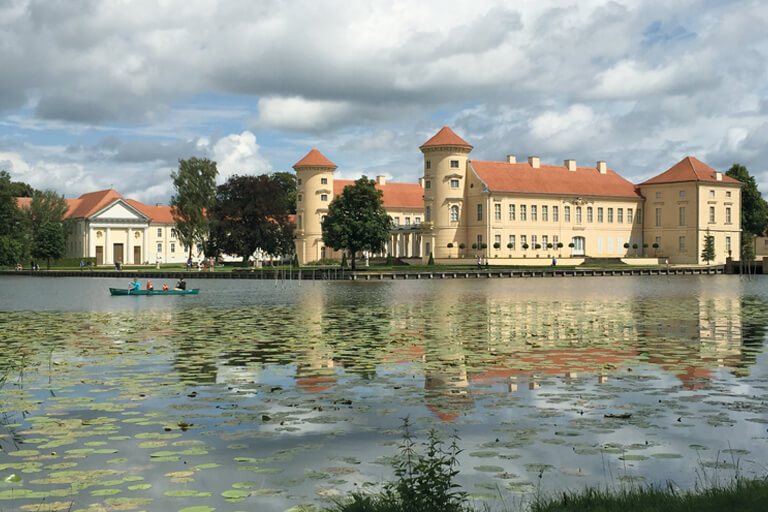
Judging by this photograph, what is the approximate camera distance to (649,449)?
9.23 m

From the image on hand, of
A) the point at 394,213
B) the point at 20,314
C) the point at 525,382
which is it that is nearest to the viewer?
the point at 525,382

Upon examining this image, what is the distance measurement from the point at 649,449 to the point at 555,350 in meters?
9.65

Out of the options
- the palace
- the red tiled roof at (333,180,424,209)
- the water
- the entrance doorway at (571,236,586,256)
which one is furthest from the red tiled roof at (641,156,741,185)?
the water

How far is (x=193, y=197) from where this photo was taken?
10500 centimetres

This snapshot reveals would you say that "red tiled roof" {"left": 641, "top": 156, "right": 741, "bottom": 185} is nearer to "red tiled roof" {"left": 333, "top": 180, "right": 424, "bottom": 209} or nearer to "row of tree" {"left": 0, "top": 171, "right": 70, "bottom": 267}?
"red tiled roof" {"left": 333, "top": 180, "right": 424, "bottom": 209}

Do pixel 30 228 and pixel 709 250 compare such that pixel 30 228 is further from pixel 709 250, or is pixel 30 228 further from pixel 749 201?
pixel 749 201

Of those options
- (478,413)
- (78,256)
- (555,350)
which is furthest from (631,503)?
(78,256)

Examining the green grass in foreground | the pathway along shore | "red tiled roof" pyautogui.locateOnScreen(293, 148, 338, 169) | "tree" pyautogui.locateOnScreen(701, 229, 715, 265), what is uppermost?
"red tiled roof" pyautogui.locateOnScreen(293, 148, 338, 169)

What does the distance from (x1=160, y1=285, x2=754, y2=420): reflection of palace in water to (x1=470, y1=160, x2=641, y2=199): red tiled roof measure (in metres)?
77.4

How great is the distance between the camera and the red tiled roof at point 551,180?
110m

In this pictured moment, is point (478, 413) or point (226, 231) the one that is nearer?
point (478, 413)

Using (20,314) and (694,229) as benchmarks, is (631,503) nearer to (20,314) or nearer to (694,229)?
(20,314)

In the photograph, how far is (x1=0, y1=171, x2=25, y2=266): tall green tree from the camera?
104m

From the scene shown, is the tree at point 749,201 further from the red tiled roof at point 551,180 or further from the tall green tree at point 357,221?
the tall green tree at point 357,221
